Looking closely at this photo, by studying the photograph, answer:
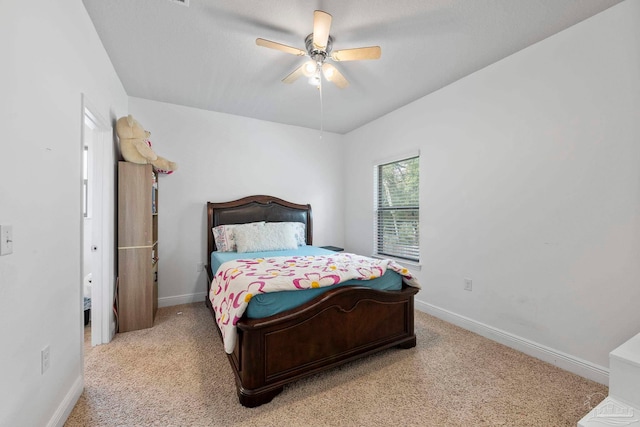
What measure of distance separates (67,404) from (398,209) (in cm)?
352

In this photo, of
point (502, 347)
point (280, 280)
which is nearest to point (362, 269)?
point (280, 280)

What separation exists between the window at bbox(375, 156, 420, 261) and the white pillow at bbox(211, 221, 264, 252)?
1.95 meters

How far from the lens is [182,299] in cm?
349

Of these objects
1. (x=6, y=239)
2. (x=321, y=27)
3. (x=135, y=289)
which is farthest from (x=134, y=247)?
(x=321, y=27)

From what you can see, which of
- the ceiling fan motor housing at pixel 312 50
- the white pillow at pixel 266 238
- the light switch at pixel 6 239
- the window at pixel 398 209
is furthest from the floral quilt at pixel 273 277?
the ceiling fan motor housing at pixel 312 50

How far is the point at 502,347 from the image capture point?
2385 millimetres

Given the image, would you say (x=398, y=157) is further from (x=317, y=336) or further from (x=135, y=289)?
(x=135, y=289)

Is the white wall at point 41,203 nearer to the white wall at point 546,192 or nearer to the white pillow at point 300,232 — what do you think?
the white pillow at point 300,232

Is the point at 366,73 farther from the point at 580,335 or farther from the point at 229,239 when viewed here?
the point at 580,335

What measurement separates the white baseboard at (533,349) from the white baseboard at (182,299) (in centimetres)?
296

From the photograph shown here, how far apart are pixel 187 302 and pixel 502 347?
139 inches

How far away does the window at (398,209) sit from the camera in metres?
3.46

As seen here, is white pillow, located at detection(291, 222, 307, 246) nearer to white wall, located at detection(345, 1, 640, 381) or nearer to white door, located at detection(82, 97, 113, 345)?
white wall, located at detection(345, 1, 640, 381)

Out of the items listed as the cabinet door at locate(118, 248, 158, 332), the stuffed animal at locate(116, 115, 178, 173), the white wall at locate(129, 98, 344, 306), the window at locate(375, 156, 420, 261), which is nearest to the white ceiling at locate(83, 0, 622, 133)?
the white wall at locate(129, 98, 344, 306)
